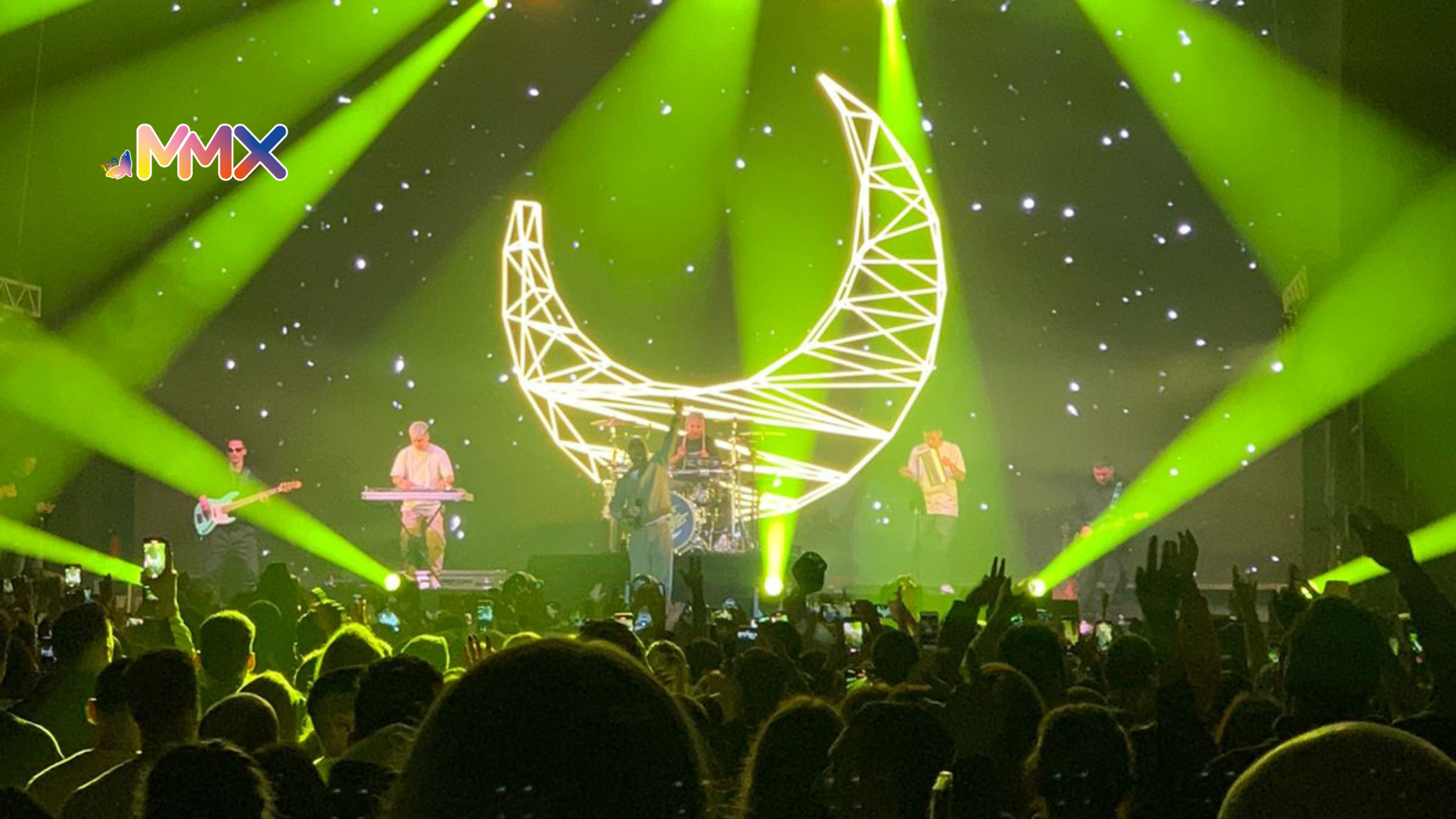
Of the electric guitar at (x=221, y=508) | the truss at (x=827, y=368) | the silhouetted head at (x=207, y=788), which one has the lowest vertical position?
the silhouetted head at (x=207, y=788)

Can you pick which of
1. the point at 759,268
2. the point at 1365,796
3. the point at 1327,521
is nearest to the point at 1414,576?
the point at 1365,796

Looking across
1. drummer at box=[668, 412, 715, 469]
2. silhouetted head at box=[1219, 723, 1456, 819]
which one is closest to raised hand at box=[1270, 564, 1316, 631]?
silhouetted head at box=[1219, 723, 1456, 819]

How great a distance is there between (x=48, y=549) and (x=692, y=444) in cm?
595

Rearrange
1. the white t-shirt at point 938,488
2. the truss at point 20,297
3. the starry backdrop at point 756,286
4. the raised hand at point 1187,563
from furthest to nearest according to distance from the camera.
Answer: the starry backdrop at point 756,286, the white t-shirt at point 938,488, the truss at point 20,297, the raised hand at point 1187,563

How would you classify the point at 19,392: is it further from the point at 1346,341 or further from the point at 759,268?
the point at 1346,341

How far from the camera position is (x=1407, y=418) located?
10.4 meters

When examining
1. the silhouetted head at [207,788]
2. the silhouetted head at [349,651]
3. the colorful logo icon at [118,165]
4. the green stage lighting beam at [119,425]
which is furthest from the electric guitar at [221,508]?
the silhouetted head at [207,788]

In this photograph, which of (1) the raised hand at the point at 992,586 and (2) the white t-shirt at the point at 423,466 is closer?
(1) the raised hand at the point at 992,586

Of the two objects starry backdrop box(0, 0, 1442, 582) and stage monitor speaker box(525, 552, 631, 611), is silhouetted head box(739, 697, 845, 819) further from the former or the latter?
starry backdrop box(0, 0, 1442, 582)

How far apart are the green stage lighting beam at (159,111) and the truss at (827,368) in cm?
262

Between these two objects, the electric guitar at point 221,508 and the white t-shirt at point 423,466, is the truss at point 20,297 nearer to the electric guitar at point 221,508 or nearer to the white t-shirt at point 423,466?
the electric guitar at point 221,508

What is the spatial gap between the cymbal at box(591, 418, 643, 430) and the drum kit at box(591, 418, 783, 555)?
0.09 meters

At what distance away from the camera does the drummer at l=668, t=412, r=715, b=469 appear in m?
13.7

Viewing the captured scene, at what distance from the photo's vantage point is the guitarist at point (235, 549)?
13.3 metres
